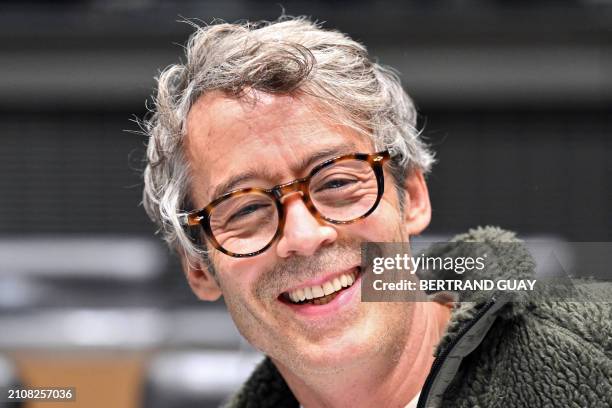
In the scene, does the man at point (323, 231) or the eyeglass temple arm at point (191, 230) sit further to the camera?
the eyeglass temple arm at point (191, 230)

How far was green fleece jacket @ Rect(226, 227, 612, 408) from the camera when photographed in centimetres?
102

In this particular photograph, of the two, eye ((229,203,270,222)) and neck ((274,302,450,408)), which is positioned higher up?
eye ((229,203,270,222))

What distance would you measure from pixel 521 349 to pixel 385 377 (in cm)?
20

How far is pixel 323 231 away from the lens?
110 cm

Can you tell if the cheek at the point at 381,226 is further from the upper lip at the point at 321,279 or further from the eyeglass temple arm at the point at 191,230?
the eyeglass temple arm at the point at 191,230

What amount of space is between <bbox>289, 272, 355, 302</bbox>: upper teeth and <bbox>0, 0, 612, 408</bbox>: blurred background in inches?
93.2

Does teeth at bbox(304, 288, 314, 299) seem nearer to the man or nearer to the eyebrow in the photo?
the man

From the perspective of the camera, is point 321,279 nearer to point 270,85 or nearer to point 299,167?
point 299,167

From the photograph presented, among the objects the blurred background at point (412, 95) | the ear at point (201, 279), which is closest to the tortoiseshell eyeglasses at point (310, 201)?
the ear at point (201, 279)

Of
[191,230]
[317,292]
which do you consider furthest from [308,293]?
[191,230]

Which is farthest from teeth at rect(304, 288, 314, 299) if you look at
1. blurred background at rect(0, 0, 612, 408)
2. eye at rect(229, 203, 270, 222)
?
blurred background at rect(0, 0, 612, 408)

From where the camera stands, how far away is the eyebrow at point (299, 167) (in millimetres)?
1138

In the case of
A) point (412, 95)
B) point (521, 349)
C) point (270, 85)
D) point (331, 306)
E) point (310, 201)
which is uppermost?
point (412, 95)

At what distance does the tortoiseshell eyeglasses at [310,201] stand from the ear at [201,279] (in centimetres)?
12
